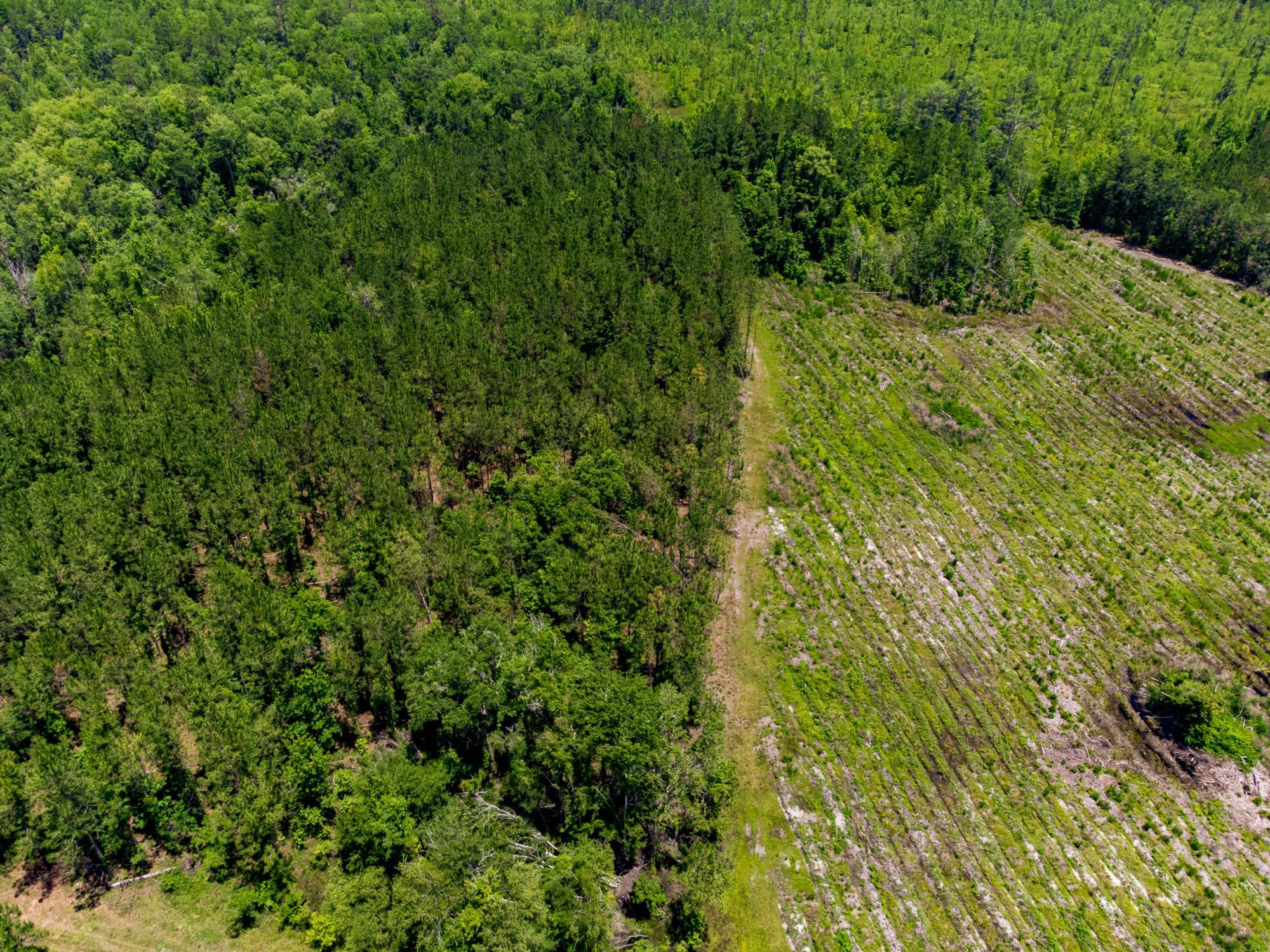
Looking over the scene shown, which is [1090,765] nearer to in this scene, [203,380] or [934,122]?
[203,380]

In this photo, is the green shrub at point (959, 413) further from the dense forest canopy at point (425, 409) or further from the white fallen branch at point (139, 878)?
the white fallen branch at point (139, 878)

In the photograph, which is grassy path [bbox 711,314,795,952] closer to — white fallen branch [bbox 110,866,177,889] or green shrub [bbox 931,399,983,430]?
green shrub [bbox 931,399,983,430]

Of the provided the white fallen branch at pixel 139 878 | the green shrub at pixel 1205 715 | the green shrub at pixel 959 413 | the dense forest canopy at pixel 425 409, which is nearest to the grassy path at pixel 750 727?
the dense forest canopy at pixel 425 409

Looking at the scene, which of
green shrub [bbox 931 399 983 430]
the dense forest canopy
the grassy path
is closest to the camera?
the dense forest canopy

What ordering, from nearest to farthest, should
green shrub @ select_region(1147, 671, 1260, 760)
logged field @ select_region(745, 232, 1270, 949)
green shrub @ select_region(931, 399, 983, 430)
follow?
logged field @ select_region(745, 232, 1270, 949) < green shrub @ select_region(1147, 671, 1260, 760) < green shrub @ select_region(931, 399, 983, 430)

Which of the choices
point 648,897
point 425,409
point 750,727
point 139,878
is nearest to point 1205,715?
point 750,727

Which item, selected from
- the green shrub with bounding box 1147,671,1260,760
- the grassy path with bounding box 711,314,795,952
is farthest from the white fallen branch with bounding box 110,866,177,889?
the green shrub with bounding box 1147,671,1260,760

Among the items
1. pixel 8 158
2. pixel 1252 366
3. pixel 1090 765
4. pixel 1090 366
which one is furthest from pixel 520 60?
pixel 1090 765
